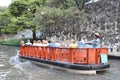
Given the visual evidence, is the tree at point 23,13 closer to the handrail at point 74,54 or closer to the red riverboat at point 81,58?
the handrail at point 74,54

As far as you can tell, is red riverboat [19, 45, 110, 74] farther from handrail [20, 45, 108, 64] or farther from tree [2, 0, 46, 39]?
tree [2, 0, 46, 39]

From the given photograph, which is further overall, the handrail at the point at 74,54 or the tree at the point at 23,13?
the tree at the point at 23,13

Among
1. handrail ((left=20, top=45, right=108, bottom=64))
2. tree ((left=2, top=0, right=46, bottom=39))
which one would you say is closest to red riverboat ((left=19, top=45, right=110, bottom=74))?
handrail ((left=20, top=45, right=108, bottom=64))

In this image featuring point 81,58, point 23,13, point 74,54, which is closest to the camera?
point 81,58

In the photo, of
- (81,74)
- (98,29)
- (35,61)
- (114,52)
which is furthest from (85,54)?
(98,29)

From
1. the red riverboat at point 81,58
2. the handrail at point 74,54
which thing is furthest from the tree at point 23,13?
the red riverboat at point 81,58

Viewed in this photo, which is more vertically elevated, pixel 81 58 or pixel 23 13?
pixel 23 13

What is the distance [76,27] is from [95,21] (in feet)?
6.90

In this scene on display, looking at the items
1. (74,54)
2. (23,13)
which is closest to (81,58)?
(74,54)

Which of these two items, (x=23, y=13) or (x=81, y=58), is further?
(x=23, y=13)

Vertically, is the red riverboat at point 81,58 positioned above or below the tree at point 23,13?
below

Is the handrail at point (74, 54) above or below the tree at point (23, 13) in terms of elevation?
below

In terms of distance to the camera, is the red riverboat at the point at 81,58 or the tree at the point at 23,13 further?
the tree at the point at 23,13

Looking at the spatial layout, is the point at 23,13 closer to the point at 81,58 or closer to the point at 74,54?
the point at 74,54
